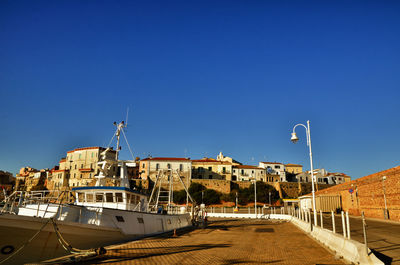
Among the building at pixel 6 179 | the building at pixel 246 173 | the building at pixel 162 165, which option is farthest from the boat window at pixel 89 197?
the building at pixel 6 179

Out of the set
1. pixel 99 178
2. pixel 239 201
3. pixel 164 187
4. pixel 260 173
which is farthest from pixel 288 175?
pixel 99 178

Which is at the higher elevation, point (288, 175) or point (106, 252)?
point (288, 175)

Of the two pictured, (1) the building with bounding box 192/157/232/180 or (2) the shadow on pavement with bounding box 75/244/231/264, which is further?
(1) the building with bounding box 192/157/232/180

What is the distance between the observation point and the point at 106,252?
35.6 ft

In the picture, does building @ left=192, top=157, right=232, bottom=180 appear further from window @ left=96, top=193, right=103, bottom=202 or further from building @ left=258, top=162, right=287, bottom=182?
window @ left=96, top=193, right=103, bottom=202

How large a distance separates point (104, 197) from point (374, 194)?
28.6m

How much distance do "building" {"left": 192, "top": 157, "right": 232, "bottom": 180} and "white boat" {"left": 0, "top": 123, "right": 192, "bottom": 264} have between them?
70.5m

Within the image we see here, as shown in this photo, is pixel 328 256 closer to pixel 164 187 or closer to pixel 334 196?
pixel 334 196

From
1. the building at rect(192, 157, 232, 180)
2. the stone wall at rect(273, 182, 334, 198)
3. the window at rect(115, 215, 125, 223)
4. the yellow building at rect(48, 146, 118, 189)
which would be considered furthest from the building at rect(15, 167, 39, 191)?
the window at rect(115, 215, 125, 223)

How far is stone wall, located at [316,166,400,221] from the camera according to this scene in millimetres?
26514

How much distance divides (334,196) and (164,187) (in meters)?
49.9

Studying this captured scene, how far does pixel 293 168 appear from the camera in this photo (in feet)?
351

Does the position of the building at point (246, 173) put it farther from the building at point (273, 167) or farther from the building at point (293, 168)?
the building at point (293, 168)

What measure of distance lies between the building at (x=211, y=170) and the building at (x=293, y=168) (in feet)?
88.0
